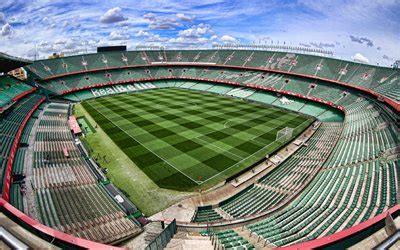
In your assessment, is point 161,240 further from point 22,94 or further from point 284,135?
point 22,94

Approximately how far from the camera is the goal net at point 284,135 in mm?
39294

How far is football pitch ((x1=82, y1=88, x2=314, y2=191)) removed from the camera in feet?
99.7

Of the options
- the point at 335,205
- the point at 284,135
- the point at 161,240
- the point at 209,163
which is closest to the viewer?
the point at 161,240

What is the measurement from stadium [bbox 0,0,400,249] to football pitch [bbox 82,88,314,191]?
231 mm

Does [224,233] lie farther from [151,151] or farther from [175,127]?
[175,127]

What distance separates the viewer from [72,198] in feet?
72.1

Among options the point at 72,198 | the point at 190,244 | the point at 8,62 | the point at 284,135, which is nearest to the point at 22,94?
the point at 8,62

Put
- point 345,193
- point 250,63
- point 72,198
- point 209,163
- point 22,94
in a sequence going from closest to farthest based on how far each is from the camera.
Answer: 1. point 345,193
2. point 72,198
3. point 209,163
4. point 22,94
5. point 250,63

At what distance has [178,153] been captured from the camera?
34.5 metres

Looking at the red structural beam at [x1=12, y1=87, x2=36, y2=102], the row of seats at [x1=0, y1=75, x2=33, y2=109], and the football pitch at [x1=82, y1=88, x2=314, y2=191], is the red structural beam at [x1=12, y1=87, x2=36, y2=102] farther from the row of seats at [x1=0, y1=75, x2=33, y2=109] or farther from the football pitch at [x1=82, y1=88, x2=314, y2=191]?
the football pitch at [x1=82, y1=88, x2=314, y2=191]

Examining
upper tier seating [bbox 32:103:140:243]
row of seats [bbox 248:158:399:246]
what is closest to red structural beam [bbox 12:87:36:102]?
upper tier seating [bbox 32:103:140:243]

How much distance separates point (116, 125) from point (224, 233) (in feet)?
109

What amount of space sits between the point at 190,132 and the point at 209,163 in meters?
11.3

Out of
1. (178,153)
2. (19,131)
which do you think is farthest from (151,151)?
(19,131)
